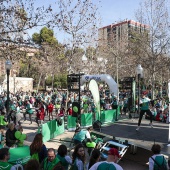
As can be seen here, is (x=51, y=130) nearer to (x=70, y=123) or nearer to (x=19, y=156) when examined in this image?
(x=70, y=123)

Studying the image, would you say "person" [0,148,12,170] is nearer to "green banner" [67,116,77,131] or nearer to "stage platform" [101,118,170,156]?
"stage platform" [101,118,170,156]

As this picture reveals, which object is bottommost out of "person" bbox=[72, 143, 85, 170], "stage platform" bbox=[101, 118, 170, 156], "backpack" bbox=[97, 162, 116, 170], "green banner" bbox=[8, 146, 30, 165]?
"stage platform" bbox=[101, 118, 170, 156]

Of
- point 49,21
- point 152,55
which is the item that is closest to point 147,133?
point 49,21

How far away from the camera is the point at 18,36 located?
1124cm

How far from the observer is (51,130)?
42.0ft

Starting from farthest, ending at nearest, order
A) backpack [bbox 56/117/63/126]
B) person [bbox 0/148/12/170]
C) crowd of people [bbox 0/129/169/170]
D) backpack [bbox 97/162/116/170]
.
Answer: backpack [bbox 56/117/63/126] → person [bbox 0/148/12/170] → crowd of people [bbox 0/129/169/170] → backpack [bbox 97/162/116/170]

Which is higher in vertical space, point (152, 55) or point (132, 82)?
point (152, 55)

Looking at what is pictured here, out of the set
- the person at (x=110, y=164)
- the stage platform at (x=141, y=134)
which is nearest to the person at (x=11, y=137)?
the stage platform at (x=141, y=134)

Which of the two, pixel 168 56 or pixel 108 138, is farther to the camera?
pixel 168 56

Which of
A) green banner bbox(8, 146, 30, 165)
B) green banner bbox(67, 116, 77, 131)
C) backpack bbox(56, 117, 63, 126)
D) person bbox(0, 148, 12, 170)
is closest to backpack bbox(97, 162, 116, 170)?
person bbox(0, 148, 12, 170)

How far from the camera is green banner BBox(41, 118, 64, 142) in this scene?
1187 centimetres

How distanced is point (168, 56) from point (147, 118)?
1115 centimetres

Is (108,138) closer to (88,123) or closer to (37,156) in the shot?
(37,156)

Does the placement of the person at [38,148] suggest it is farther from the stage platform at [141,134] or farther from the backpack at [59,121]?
the backpack at [59,121]
